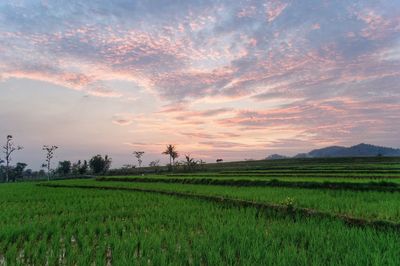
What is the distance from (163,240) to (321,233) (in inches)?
113

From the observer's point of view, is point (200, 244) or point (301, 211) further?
point (301, 211)

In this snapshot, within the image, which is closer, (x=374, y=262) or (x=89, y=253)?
(x=374, y=262)

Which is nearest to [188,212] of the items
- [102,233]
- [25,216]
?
[102,233]

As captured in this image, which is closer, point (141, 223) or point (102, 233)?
point (102, 233)

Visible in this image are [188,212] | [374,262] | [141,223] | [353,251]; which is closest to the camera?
[374,262]

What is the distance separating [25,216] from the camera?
9.23 metres

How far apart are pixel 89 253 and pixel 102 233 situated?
2.00 meters

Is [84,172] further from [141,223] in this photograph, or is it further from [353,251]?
[353,251]

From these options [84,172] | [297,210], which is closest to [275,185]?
[297,210]

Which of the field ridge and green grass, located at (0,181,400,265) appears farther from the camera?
the field ridge

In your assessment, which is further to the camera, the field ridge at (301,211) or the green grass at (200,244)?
the field ridge at (301,211)

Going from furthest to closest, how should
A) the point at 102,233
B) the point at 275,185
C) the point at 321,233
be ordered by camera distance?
the point at 275,185 → the point at 102,233 → the point at 321,233

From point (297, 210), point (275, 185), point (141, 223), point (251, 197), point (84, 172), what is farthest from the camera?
point (84, 172)

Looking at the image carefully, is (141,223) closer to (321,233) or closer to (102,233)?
(102,233)
